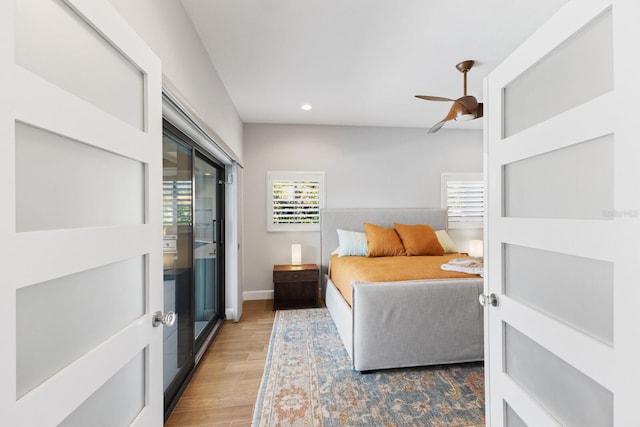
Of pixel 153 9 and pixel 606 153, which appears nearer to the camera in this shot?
pixel 606 153

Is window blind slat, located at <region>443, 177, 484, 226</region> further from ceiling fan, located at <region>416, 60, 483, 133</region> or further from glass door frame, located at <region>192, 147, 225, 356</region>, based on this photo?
glass door frame, located at <region>192, 147, 225, 356</region>

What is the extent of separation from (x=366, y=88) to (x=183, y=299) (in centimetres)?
261

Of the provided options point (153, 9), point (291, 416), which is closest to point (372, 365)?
point (291, 416)

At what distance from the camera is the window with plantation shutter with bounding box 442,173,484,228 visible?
4.70m

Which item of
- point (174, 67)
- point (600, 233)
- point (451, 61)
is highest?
point (451, 61)

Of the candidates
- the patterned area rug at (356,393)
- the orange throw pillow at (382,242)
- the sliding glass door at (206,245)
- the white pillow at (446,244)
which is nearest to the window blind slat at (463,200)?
the white pillow at (446,244)

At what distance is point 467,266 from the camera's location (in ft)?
Answer: 9.23

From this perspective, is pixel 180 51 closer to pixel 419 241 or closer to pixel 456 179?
pixel 419 241

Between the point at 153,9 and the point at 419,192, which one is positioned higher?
the point at 153,9

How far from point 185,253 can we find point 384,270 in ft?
5.91

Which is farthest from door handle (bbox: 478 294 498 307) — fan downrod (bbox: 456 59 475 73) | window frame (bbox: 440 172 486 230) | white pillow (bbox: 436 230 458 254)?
window frame (bbox: 440 172 486 230)

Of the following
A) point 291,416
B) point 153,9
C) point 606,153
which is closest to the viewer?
point 606,153

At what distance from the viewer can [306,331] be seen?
10.4 feet

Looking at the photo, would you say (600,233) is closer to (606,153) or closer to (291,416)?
(606,153)
